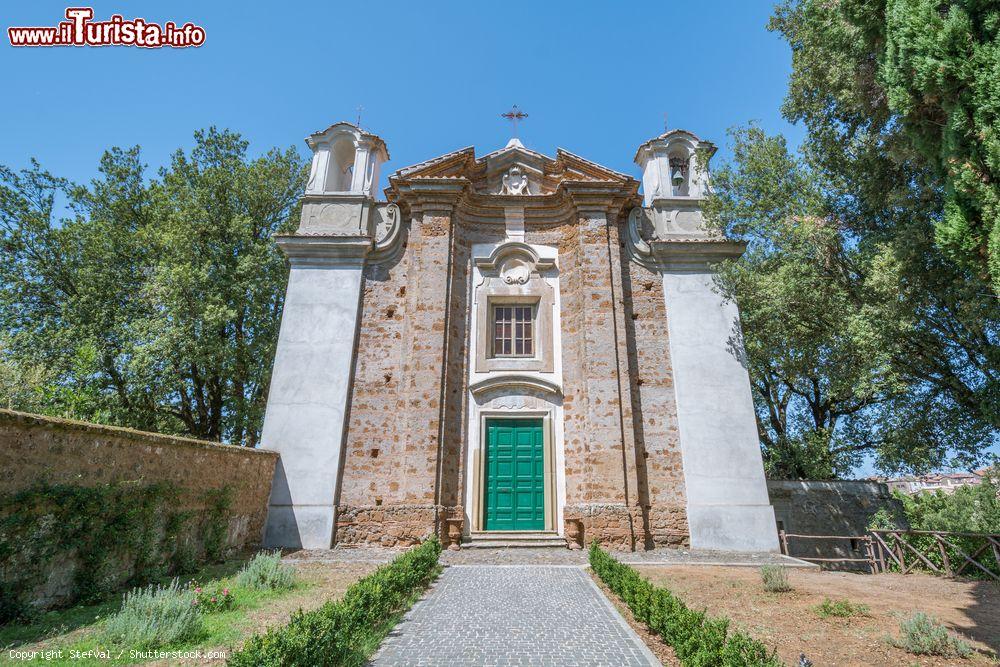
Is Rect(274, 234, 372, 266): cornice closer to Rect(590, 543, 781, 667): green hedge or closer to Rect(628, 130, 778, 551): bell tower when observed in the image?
Rect(628, 130, 778, 551): bell tower

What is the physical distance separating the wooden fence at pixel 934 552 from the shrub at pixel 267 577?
34.3 ft

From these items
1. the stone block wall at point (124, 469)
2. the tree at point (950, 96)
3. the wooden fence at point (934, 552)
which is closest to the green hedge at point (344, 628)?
the stone block wall at point (124, 469)

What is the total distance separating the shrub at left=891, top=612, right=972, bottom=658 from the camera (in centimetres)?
531

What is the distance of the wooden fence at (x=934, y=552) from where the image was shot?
32.1ft

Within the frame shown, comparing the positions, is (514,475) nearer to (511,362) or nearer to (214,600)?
(511,362)

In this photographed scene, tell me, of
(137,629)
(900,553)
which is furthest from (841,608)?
(137,629)

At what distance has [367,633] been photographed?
539 centimetres

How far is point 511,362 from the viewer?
13891 millimetres

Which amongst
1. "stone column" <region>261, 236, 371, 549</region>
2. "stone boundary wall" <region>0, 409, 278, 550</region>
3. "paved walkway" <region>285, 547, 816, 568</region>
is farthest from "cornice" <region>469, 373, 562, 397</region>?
"stone boundary wall" <region>0, 409, 278, 550</region>

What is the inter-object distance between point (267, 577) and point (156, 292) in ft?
41.5

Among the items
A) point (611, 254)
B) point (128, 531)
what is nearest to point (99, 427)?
point (128, 531)

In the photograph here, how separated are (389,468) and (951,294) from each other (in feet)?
38.7

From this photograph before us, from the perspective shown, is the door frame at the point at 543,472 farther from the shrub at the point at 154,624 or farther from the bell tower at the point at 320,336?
the shrub at the point at 154,624

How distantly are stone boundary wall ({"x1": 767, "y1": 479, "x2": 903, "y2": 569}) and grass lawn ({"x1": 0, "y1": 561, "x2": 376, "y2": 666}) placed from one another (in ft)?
41.5
